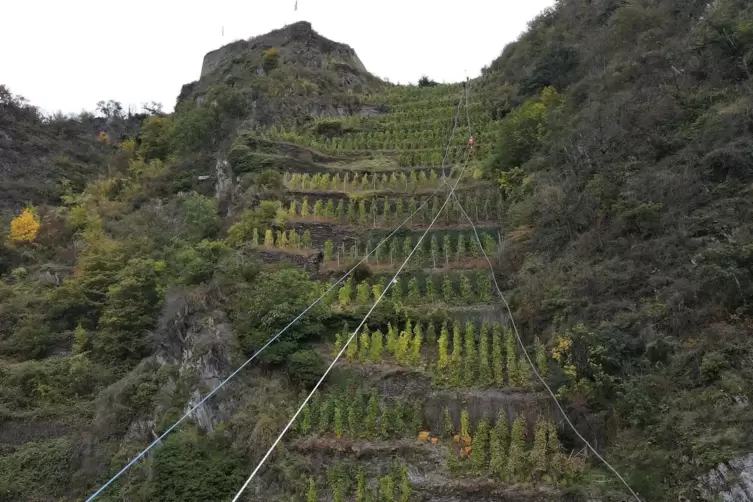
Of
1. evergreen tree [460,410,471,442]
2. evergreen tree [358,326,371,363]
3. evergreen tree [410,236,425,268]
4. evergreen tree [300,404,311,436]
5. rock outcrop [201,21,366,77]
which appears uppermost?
rock outcrop [201,21,366,77]

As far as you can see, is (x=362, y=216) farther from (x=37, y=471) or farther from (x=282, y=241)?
(x=37, y=471)

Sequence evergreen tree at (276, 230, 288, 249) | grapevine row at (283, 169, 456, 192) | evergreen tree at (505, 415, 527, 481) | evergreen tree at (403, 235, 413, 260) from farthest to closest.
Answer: grapevine row at (283, 169, 456, 192) < evergreen tree at (276, 230, 288, 249) < evergreen tree at (403, 235, 413, 260) < evergreen tree at (505, 415, 527, 481)

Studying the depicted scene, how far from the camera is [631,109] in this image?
13.4 meters

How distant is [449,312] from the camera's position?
40.9 feet

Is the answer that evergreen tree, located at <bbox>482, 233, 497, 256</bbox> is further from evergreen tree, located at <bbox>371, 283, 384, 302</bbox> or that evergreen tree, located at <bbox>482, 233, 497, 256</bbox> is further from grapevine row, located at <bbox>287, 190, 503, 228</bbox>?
evergreen tree, located at <bbox>371, 283, 384, 302</bbox>

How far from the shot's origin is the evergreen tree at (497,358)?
33.6 ft

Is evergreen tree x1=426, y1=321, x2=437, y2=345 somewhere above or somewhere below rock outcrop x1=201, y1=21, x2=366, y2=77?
below

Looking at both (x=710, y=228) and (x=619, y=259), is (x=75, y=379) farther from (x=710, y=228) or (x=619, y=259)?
(x=710, y=228)

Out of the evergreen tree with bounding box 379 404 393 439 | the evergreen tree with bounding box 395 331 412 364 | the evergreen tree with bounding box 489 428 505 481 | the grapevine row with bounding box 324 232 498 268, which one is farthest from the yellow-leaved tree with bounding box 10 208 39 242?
the evergreen tree with bounding box 489 428 505 481

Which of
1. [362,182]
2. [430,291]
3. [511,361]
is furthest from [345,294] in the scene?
[362,182]

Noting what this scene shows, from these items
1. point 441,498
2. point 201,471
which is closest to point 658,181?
point 441,498

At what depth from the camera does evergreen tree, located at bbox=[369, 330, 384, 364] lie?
11.5m

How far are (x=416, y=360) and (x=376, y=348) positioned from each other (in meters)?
0.92

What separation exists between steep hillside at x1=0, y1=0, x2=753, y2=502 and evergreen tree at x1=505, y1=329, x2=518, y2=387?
0.04 metres
